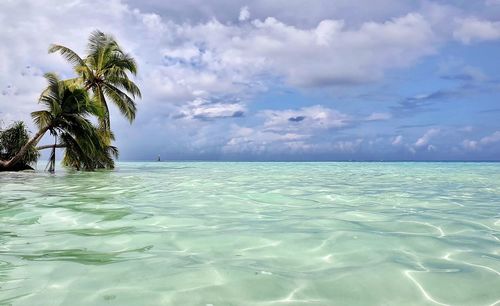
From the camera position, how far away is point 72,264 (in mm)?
3055

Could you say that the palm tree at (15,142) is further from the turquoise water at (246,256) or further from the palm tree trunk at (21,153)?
the turquoise water at (246,256)

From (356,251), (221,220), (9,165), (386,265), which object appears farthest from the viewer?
(9,165)

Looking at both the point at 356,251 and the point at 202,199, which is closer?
the point at 356,251

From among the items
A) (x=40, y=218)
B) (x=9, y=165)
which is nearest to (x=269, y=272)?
(x=40, y=218)

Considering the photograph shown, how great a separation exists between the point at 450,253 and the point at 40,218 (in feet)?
16.3

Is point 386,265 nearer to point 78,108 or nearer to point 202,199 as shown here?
point 202,199

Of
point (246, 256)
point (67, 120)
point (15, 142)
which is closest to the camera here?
point (246, 256)

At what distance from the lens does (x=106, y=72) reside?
23.1m

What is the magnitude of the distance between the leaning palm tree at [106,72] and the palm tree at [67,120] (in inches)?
148

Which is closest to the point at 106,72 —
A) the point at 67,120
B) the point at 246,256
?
the point at 67,120

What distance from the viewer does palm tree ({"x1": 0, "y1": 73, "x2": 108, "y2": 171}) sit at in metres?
17.2

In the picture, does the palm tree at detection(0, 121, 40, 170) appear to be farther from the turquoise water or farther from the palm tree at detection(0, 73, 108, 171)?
the turquoise water

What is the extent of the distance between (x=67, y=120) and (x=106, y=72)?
619cm

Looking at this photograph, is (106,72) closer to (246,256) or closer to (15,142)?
(15,142)
